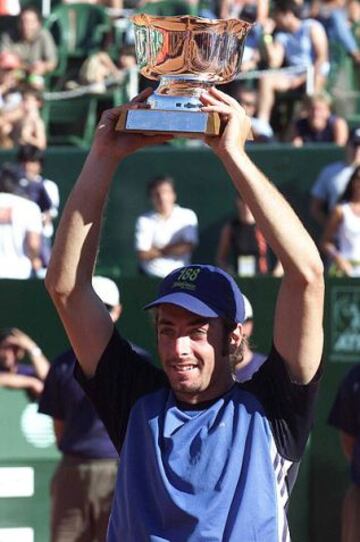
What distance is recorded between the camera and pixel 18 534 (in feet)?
27.1

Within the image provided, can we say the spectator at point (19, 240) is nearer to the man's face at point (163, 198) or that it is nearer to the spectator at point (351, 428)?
the man's face at point (163, 198)

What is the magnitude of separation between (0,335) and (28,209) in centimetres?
188

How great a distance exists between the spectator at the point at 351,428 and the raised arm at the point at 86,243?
3.91 meters

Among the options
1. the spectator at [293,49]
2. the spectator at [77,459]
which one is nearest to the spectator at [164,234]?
the spectator at [77,459]

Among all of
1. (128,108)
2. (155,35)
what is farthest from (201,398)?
(155,35)

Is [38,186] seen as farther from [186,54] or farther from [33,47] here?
[186,54]

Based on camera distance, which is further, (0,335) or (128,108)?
(0,335)

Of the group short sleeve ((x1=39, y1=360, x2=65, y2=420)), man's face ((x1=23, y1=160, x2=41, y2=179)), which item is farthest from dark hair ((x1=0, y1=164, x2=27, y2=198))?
short sleeve ((x1=39, y1=360, x2=65, y2=420))

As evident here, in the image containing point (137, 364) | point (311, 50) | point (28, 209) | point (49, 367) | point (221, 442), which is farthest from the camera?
point (311, 50)

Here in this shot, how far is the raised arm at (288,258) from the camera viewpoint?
3.69 m

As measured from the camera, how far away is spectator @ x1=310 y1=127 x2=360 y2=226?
1121cm

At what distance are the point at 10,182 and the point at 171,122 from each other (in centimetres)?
714

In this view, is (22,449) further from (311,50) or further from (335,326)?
(311,50)

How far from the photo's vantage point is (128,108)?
12.6ft
